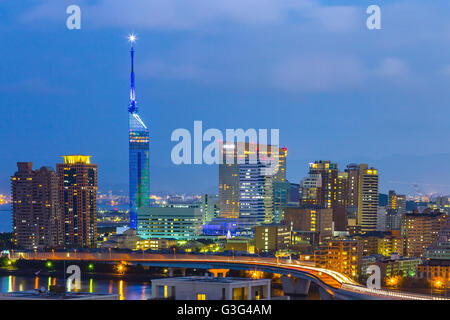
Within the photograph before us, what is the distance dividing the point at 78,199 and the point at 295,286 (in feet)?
66.5

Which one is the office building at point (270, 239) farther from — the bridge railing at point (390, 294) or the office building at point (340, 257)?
the bridge railing at point (390, 294)

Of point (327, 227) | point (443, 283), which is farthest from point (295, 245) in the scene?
point (443, 283)

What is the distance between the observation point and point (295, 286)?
21047 millimetres

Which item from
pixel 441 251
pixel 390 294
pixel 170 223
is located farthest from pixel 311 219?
pixel 390 294

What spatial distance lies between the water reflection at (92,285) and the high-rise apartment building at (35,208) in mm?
10593

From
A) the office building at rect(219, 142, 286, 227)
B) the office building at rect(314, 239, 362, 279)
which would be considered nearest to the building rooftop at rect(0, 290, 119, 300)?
the office building at rect(314, 239, 362, 279)

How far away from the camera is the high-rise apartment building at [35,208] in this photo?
3609cm

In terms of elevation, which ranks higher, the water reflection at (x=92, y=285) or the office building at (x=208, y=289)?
the office building at (x=208, y=289)

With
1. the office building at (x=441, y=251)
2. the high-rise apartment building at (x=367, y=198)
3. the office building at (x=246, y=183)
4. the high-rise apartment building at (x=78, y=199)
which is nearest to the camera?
the office building at (x=441, y=251)

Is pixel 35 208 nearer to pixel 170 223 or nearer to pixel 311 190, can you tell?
pixel 170 223

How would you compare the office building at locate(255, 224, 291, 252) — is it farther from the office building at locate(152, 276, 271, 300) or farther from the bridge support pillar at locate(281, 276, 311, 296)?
the office building at locate(152, 276, 271, 300)

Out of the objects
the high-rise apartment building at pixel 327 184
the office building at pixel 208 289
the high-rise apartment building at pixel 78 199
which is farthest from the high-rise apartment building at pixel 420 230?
the office building at pixel 208 289

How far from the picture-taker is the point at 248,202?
152 feet

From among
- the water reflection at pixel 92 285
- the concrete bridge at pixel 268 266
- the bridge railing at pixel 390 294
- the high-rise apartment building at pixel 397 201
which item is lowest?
the water reflection at pixel 92 285
